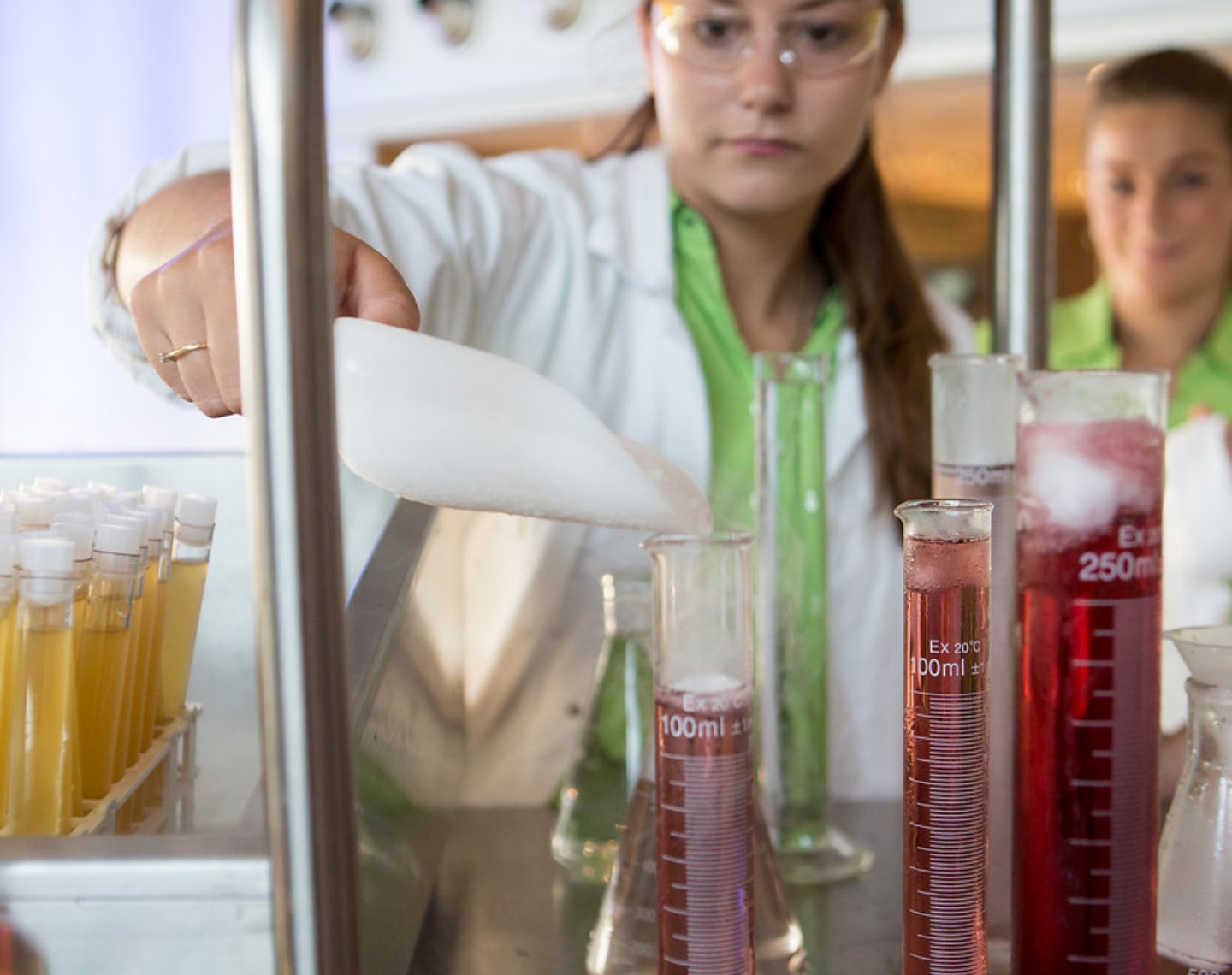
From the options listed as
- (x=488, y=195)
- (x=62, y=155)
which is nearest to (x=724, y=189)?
(x=488, y=195)

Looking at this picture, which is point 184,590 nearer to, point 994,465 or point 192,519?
point 192,519

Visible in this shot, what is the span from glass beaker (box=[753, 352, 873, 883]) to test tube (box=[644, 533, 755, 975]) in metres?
0.24

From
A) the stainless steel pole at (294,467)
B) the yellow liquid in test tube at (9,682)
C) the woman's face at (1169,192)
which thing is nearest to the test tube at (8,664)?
the yellow liquid in test tube at (9,682)

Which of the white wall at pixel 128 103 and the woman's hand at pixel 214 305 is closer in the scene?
the woman's hand at pixel 214 305

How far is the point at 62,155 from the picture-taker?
324 centimetres

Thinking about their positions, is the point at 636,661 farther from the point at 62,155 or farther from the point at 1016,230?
the point at 62,155

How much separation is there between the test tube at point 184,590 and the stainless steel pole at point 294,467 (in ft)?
0.96

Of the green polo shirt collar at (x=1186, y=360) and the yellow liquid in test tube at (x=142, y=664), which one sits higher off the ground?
the green polo shirt collar at (x=1186, y=360)

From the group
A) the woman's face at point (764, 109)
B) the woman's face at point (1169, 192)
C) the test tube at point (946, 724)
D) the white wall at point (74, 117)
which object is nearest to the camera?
the test tube at point (946, 724)

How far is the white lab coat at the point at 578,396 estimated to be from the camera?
2.88 ft

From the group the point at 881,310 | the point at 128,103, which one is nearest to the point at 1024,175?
the point at 881,310

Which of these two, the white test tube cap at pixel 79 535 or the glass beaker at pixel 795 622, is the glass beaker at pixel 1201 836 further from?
the white test tube cap at pixel 79 535

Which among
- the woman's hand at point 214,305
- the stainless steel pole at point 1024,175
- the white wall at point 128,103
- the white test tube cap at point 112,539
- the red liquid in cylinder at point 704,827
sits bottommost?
the red liquid in cylinder at point 704,827

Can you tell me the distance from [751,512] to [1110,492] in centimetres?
74
